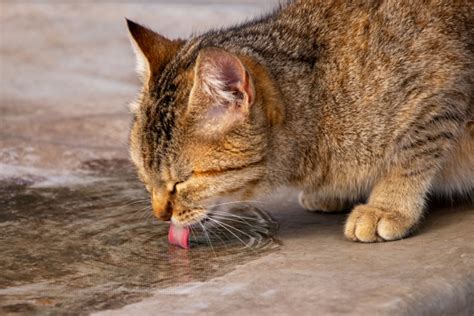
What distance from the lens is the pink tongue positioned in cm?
391

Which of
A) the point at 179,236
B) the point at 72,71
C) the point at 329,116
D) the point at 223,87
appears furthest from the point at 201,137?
the point at 72,71

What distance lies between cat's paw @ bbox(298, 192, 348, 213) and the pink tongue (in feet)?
2.26

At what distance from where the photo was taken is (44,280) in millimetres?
3588

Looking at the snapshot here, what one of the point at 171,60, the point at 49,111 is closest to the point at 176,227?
the point at 171,60

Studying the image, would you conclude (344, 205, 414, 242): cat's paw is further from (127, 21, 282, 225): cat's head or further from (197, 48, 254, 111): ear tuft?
(197, 48, 254, 111): ear tuft

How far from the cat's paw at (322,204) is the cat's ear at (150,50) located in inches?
33.0

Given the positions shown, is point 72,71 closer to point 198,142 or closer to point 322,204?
point 322,204

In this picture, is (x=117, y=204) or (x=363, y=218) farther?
(x=117, y=204)

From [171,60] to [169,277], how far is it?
0.86 meters

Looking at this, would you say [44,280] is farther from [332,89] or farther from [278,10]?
[278,10]

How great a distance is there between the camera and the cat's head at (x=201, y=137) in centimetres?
377

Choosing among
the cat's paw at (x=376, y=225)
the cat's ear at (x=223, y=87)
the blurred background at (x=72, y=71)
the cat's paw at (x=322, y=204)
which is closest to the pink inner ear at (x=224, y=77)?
the cat's ear at (x=223, y=87)

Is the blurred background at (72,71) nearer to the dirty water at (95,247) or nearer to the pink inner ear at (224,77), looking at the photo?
the dirty water at (95,247)

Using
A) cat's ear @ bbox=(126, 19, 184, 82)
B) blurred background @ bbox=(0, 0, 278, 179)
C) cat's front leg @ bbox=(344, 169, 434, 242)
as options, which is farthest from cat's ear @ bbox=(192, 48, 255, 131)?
blurred background @ bbox=(0, 0, 278, 179)
